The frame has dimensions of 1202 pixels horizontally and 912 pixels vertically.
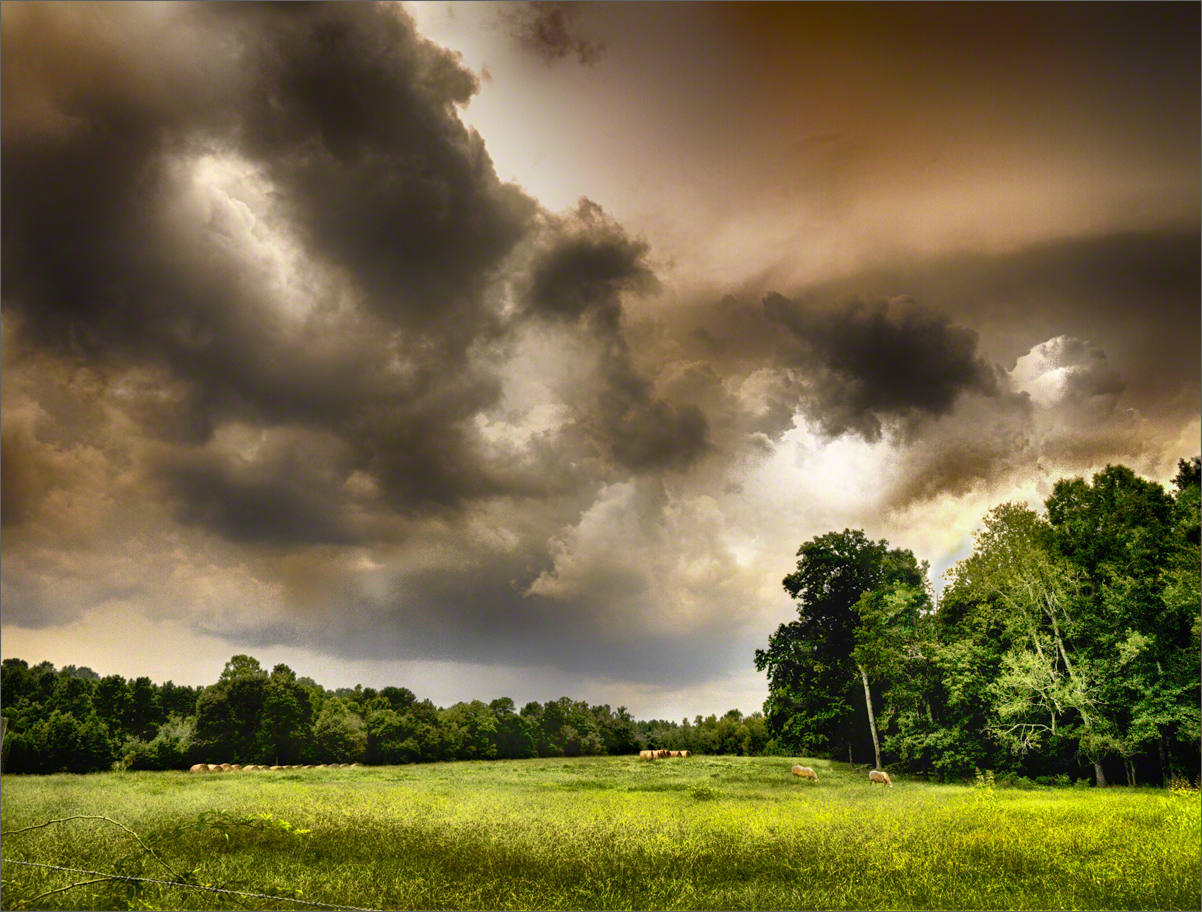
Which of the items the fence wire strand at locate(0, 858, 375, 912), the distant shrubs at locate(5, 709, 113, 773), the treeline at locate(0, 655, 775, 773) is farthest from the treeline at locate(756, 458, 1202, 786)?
the distant shrubs at locate(5, 709, 113, 773)

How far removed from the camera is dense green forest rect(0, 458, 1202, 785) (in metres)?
16.9

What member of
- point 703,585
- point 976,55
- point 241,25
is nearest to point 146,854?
point 703,585

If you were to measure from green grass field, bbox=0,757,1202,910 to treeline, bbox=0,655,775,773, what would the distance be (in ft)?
35.9

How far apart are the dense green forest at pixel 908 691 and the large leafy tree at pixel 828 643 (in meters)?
0.08

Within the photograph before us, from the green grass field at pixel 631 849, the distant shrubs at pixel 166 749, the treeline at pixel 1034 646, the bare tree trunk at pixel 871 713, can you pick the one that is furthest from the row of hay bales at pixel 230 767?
the bare tree trunk at pixel 871 713

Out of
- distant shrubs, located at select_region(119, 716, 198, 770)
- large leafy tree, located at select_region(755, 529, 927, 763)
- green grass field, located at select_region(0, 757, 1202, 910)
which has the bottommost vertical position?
green grass field, located at select_region(0, 757, 1202, 910)

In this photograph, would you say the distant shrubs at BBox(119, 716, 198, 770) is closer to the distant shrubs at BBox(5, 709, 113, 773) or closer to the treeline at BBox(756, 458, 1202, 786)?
the distant shrubs at BBox(5, 709, 113, 773)

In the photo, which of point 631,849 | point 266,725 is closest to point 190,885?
point 631,849

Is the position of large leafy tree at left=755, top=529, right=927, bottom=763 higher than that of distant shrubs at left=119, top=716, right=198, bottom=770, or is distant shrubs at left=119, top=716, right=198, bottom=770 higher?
large leafy tree at left=755, top=529, right=927, bottom=763

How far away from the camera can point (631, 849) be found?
35.2 feet

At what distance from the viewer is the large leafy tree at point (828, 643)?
73.6 ft

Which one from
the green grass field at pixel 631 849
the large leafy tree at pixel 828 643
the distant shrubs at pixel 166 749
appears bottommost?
the green grass field at pixel 631 849

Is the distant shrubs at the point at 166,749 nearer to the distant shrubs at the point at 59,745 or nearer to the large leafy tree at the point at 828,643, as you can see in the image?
the distant shrubs at the point at 59,745

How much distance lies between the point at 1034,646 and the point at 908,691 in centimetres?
451
